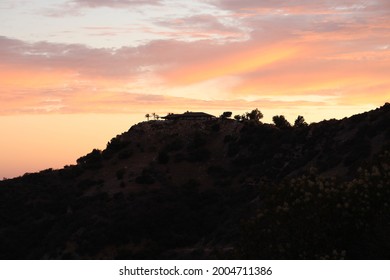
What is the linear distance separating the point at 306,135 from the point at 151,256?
38.1 metres

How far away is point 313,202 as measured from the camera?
31.6m

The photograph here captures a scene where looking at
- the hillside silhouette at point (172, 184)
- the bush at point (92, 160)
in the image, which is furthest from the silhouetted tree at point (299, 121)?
the bush at point (92, 160)

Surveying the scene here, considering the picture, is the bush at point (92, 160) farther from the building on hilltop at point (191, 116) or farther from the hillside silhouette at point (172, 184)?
the building on hilltop at point (191, 116)

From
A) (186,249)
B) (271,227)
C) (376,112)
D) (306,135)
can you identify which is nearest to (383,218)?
(271,227)

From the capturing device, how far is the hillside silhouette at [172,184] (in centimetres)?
8581

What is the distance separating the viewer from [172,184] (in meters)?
108

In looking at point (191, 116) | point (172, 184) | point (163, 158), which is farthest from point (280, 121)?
point (172, 184)

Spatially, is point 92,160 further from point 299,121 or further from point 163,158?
point 299,121

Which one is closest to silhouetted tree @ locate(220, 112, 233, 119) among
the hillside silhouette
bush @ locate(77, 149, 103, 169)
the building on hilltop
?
the hillside silhouette

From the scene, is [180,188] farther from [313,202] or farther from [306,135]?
[313,202]

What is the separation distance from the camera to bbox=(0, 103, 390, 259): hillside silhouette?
85812 mm
